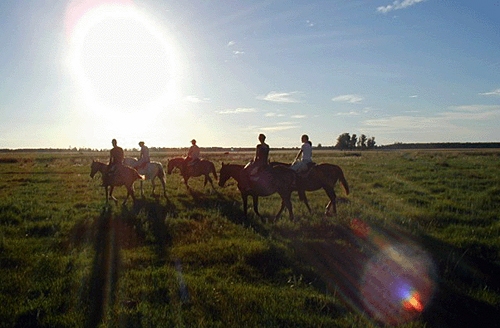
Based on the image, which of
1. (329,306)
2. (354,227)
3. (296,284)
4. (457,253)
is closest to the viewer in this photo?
(329,306)

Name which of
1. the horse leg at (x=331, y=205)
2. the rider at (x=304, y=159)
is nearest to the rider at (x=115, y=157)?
the rider at (x=304, y=159)

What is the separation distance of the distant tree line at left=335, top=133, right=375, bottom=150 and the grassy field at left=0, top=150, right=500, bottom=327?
14669cm

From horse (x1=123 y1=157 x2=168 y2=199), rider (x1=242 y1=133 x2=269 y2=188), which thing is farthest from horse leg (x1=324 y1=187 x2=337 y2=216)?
horse (x1=123 y1=157 x2=168 y2=199)

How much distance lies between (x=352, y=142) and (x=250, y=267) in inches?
6130

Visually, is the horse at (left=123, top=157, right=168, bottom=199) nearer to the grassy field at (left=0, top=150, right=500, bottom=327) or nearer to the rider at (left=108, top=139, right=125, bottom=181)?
the rider at (left=108, top=139, right=125, bottom=181)

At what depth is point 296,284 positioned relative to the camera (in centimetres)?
702

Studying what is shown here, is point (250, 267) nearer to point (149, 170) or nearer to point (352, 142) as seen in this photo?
point (149, 170)

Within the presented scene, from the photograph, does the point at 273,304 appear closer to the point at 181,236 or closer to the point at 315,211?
the point at 181,236

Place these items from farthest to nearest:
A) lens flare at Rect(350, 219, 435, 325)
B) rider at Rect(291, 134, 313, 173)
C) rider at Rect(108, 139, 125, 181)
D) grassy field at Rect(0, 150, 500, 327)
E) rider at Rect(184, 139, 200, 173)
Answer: rider at Rect(184, 139, 200, 173)
rider at Rect(108, 139, 125, 181)
rider at Rect(291, 134, 313, 173)
lens flare at Rect(350, 219, 435, 325)
grassy field at Rect(0, 150, 500, 327)

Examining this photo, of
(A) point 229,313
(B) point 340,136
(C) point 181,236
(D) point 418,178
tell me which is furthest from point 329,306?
(B) point 340,136

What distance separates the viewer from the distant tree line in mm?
156875

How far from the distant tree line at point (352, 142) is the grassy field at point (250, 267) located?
147 metres

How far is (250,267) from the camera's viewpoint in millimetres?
7859

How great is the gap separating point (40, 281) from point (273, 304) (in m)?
4.54
